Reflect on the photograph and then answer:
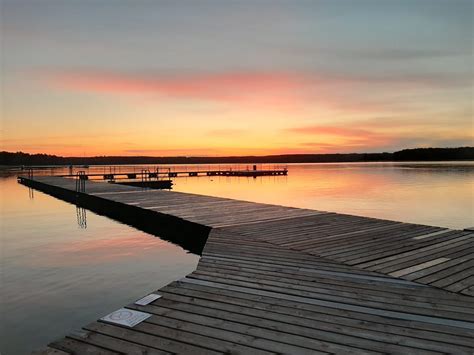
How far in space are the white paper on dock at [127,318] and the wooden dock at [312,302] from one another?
71 millimetres

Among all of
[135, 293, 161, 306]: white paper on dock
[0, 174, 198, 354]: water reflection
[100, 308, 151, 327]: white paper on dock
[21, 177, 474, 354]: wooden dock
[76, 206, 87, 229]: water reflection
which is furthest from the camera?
[76, 206, 87, 229]: water reflection

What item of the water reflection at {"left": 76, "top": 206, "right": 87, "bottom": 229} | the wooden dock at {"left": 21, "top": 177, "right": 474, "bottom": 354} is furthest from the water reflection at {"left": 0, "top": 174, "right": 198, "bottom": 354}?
the wooden dock at {"left": 21, "top": 177, "right": 474, "bottom": 354}

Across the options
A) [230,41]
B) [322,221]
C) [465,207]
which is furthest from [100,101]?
[465,207]

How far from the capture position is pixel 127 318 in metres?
3.65

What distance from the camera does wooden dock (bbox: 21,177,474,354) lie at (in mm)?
3098

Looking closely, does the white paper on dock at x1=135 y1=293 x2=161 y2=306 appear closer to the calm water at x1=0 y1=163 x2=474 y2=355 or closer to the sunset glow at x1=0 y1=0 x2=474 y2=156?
the calm water at x1=0 y1=163 x2=474 y2=355

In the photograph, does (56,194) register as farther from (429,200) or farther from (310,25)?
(429,200)

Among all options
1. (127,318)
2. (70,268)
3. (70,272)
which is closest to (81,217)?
(70,268)

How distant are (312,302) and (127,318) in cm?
197

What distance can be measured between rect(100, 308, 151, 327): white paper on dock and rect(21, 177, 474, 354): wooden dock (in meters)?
0.07

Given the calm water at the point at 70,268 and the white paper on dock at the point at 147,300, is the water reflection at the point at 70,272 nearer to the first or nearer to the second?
the calm water at the point at 70,268

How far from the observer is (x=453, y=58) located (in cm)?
2353

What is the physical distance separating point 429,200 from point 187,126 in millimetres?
49317

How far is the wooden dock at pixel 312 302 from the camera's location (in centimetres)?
310
